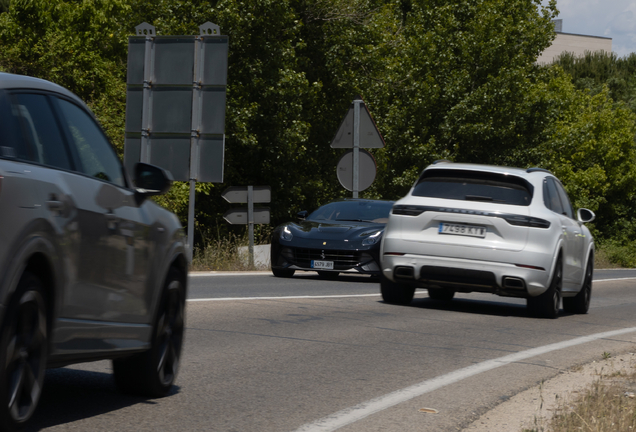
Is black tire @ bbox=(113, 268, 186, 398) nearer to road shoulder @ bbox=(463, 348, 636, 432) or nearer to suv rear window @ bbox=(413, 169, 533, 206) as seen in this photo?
road shoulder @ bbox=(463, 348, 636, 432)

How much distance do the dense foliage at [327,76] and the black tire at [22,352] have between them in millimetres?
26233

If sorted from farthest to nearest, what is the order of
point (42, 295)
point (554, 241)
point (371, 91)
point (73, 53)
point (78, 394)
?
point (371, 91) → point (73, 53) → point (554, 241) → point (78, 394) → point (42, 295)

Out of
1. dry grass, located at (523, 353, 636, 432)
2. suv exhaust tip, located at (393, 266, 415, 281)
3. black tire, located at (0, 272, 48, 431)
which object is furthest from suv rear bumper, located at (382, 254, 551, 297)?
black tire, located at (0, 272, 48, 431)

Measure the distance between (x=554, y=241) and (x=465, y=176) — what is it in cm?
136

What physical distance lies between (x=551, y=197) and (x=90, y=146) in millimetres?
8780

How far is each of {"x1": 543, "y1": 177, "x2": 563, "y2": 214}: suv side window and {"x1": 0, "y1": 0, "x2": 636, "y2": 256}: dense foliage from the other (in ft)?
60.7

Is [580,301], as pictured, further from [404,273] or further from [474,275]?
[404,273]

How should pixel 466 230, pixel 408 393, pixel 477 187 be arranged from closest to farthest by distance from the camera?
pixel 408 393 → pixel 466 230 → pixel 477 187

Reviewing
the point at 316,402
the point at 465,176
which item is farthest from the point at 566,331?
the point at 316,402

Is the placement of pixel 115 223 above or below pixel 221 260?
above

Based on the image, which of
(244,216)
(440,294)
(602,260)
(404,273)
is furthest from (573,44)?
(404,273)

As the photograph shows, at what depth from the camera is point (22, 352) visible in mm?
4285

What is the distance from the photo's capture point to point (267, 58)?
35250mm

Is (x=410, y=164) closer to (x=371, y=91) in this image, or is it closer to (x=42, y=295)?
(x=371, y=91)
